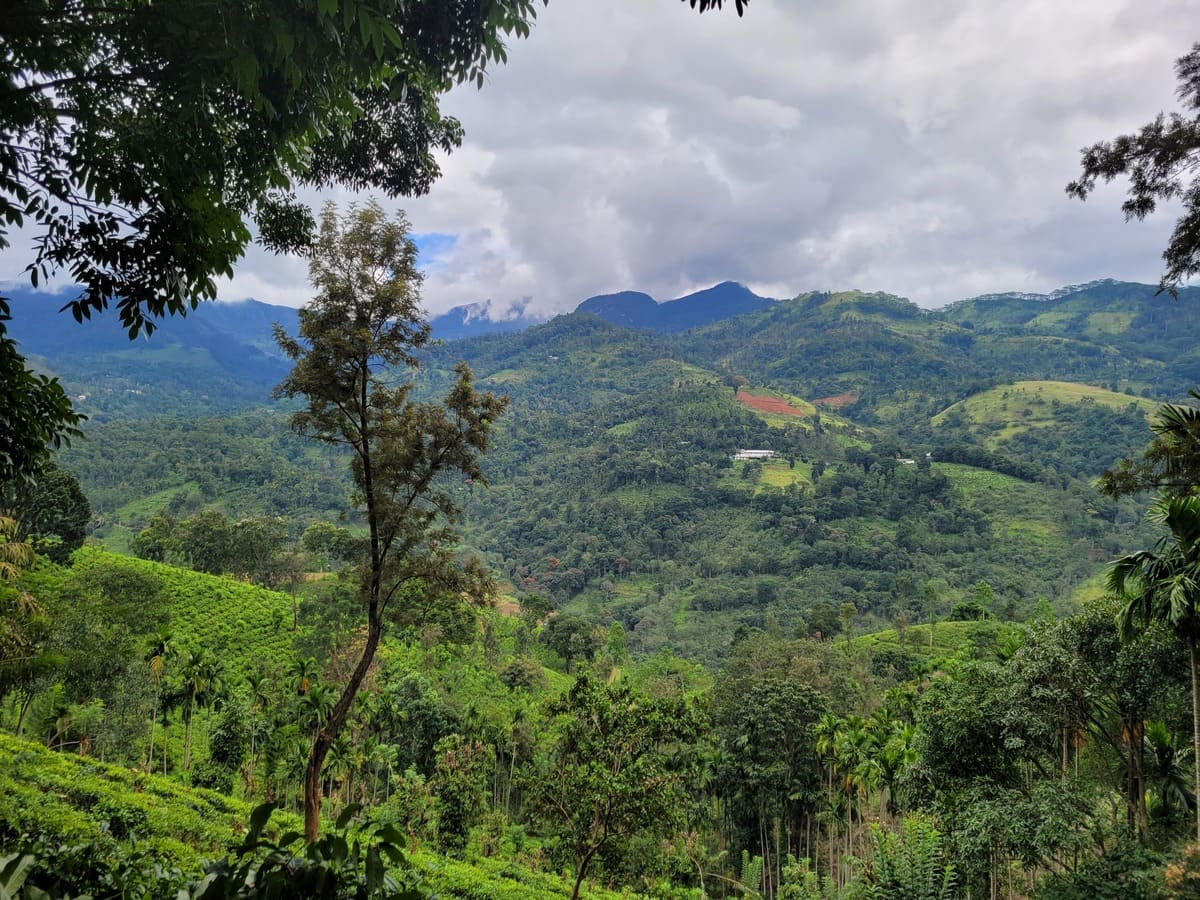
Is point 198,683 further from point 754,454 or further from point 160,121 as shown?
point 754,454

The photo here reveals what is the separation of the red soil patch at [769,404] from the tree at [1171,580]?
482 ft

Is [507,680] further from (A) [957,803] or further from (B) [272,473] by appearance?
(B) [272,473]

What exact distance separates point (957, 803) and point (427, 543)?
14303mm

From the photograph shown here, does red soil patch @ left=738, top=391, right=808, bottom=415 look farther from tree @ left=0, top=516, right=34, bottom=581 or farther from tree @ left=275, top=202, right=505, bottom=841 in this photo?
tree @ left=275, top=202, right=505, bottom=841

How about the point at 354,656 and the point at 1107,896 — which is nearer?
the point at 1107,896

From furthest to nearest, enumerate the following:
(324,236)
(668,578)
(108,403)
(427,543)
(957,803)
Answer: (108,403), (668,578), (957,803), (427,543), (324,236)

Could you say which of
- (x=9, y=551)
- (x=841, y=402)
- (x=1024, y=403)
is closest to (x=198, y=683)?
(x=9, y=551)

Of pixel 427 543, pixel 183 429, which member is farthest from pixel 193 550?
pixel 183 429

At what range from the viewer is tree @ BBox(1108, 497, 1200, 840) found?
9.80 metres

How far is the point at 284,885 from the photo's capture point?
1.70m

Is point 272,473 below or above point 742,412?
below

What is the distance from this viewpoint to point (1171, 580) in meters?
9.95

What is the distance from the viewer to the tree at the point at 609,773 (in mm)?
11211

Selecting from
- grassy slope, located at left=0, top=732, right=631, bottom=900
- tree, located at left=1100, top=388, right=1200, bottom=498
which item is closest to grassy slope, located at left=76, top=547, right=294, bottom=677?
grassy slope, located at left=0, top=732, right=631, bottom=900
